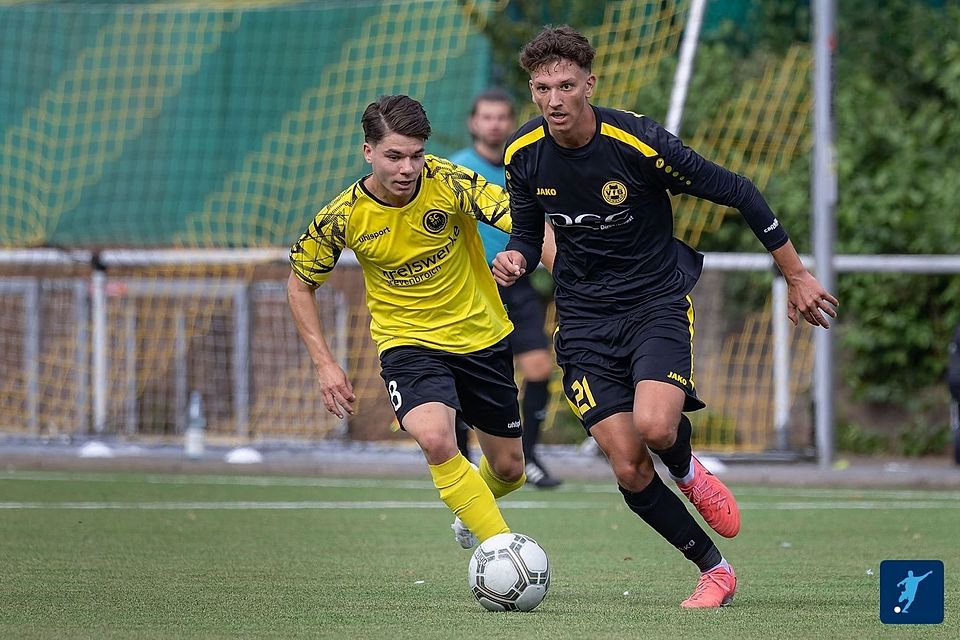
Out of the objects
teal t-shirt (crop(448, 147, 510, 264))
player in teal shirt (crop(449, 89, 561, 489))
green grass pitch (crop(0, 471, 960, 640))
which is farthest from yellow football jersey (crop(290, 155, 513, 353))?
teal t-shirt (crop(448, 147, 510, 264))

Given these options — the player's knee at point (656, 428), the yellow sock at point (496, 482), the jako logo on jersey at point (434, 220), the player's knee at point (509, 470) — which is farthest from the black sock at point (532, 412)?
the player's knee at point (656, 428)

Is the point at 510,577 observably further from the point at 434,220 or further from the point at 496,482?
the point at 434,220

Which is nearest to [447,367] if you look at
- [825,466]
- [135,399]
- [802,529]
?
[802,529]

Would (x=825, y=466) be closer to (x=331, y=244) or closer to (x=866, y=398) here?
(x=866, y=398)

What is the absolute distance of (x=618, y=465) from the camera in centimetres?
596

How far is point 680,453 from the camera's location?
5.96 m

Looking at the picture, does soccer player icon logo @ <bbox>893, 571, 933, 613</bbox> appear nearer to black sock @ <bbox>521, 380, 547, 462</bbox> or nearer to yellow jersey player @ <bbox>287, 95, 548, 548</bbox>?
yellow jersey player @ <bbox>287, 95, 548, 548</bbox>

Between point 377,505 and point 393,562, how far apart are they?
2.65m

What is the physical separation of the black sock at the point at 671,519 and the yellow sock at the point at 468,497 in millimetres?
499

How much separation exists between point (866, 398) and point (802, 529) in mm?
5666

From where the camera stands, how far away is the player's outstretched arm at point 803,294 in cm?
570

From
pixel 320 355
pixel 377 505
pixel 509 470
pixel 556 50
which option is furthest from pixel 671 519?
pixel 377 505

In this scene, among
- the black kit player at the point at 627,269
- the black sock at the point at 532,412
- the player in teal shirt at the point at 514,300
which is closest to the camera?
the black kit player at the point at 627,269

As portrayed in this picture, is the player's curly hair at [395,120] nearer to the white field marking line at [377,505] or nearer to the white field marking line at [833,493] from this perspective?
the white field marking line at [377,505]
